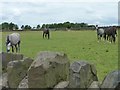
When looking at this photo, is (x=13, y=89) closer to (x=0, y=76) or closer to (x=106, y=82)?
(x=0, y=76)

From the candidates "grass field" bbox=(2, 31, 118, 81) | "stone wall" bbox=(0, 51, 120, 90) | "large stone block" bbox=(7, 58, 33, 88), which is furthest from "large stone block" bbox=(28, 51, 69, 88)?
"grass field" bbox=(2, 31, 118, 81)

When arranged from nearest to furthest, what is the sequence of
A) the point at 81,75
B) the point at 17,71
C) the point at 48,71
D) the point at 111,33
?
the point at 81,75, the point at 48,71, the point at 17,71, the point at 111,33

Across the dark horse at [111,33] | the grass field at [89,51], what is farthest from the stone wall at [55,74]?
the dark horse at [111,33]

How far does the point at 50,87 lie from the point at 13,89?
1.14 m

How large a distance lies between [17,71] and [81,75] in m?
1.81

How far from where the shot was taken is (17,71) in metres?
7.20

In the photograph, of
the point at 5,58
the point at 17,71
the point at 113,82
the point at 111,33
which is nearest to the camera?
the point at 113,82

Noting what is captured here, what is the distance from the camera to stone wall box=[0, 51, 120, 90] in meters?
5.88

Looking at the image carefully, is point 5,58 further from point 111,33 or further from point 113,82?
point 111,33

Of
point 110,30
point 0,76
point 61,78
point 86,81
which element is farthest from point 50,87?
point 110,30

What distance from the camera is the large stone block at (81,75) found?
19.3ft

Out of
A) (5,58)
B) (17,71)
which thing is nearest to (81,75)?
(17,71)

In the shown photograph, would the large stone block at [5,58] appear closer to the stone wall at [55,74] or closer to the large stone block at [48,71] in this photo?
the stone wall at [55,74]

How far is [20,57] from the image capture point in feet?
27.2
